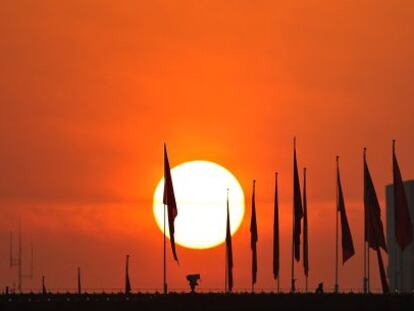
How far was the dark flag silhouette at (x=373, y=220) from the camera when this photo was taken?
162750 millimetres

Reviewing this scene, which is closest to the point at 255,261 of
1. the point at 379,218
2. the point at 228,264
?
the point at 228,264

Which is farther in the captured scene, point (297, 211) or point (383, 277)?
point (297, 211)

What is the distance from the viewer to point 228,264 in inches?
7018
